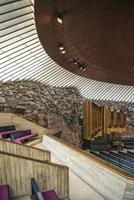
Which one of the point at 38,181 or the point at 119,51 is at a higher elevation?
the point at 119,51

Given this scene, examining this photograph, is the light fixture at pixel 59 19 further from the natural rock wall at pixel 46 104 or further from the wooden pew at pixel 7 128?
the natural rock wall at pixel 46 104

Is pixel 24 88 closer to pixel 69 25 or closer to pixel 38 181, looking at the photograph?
pixel 69 25

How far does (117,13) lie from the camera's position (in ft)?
18.1

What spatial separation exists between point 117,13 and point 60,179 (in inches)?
163

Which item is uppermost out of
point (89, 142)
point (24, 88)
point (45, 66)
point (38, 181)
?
point (45, 66)

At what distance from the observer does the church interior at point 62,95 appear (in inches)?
153

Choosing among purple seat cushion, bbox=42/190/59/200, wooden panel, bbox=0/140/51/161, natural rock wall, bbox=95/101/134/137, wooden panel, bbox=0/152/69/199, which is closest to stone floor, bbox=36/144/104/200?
wooden panel, bbox=0/152/69/199

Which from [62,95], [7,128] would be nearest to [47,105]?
[62,95]

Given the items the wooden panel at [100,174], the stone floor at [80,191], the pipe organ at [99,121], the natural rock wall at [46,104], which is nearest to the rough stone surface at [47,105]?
the natural rock wall at [46,104]

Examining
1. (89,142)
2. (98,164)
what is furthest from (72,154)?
(89,142)

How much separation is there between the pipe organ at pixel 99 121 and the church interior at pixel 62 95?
0.20 ft

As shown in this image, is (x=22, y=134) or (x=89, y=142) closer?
(x=22, y=134)

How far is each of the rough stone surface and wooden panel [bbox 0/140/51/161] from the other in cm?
500

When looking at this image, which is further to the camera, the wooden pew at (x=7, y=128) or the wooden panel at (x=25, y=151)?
the wooden pew at (x=7, y=128)
